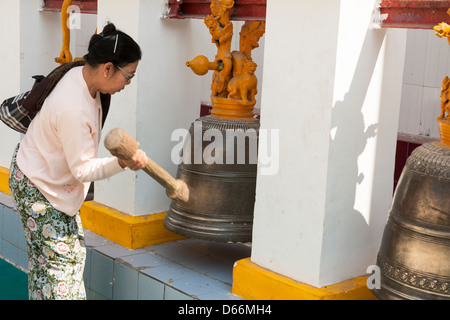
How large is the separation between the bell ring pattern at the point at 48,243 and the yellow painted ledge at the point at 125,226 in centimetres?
106

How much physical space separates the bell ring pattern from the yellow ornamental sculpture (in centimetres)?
111

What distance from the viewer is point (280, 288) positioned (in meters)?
3.19

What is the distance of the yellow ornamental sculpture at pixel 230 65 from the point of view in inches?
143

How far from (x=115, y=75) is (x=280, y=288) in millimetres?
1280

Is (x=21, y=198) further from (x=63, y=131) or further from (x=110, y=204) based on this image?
(x=110, y=204)

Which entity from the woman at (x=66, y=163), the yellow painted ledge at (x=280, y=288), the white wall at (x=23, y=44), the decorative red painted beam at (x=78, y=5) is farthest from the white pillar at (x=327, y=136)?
the white wall at (x=23, y=44)

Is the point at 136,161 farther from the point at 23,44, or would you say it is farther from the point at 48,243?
the point at 23,44

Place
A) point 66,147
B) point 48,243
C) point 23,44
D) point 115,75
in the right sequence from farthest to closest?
point 23,44
point 48,243
point 115,75
point 66,147

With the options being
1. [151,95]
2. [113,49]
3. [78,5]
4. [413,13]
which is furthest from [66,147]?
[78,5]

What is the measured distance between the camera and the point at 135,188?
421cm

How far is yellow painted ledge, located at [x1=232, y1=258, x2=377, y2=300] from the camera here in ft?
10.1

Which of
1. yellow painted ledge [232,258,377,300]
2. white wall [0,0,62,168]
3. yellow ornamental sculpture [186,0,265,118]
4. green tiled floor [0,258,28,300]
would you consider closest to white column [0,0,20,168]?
white wall [0,0,62,168]

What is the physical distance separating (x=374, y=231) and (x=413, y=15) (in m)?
1.08
